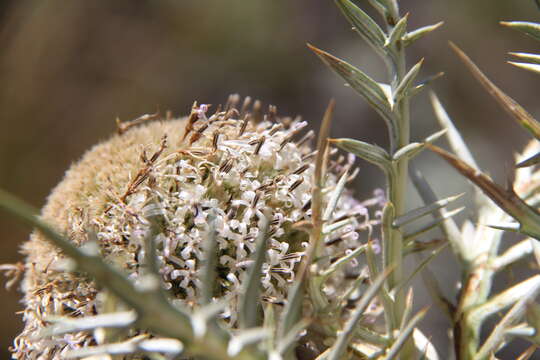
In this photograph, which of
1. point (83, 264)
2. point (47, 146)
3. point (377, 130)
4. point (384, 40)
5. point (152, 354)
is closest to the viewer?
point (83, 264)

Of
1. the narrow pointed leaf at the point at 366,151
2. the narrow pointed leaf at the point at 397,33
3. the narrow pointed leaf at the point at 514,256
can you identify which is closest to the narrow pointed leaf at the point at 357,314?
the narrow pointed leaf at the point at 366,151

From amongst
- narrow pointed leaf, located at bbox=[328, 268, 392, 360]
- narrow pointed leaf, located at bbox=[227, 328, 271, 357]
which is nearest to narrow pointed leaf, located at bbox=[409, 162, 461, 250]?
narrow pointed leaf, located at bbox=[328, 268, 392, 360]

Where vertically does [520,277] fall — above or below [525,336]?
above

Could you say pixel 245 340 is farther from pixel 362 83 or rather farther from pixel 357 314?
pixel 362 83

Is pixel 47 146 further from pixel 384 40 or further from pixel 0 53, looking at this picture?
pixel 384 40

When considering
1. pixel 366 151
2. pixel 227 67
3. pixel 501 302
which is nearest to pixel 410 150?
pixel 366 151

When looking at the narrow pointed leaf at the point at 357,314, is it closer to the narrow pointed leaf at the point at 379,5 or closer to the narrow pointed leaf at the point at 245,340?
the narrow pointed leaf at the point at 245,340

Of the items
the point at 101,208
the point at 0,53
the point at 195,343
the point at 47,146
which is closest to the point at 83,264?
the point at 195,343
